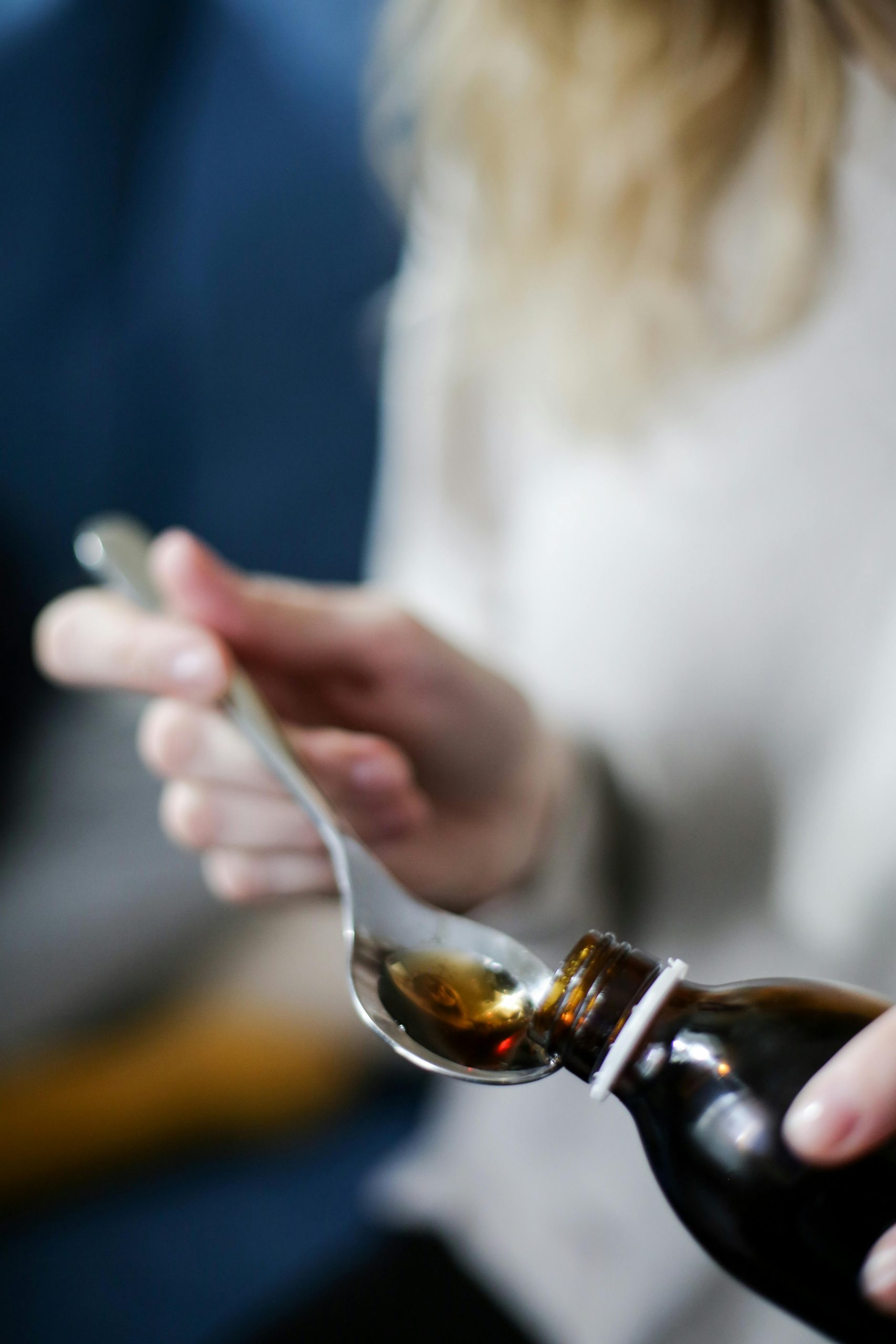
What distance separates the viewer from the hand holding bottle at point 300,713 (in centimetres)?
37

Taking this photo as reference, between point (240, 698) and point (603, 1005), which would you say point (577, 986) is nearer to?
point (603, 1005)

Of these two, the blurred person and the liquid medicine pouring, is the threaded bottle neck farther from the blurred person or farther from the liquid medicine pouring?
the blurred person

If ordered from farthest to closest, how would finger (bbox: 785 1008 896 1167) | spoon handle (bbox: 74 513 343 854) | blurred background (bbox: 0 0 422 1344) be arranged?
blurred background (bbox: 0 0 422 1344) < spoon handle (bbox: 74 513 343 854) < finger (bbox: 785 1008 896 1167)

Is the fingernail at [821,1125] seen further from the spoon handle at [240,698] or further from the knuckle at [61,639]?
the knuckle at [61,639]

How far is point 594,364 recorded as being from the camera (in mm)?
491

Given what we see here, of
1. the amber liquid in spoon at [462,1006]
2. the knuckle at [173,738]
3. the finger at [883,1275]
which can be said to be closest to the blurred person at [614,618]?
the knuckle at [173,738]

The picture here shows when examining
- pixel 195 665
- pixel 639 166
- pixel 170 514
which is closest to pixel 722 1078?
pixel 195 665

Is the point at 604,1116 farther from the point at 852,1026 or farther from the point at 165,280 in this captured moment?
the point at 165,280

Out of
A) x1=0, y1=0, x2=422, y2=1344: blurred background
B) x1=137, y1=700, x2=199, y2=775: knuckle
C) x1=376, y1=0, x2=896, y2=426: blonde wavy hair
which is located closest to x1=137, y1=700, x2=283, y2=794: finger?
x1=137, y1=700, x2=199, y2=775: knuckle

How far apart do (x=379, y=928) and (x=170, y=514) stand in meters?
0.75

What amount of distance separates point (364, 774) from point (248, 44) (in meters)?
0.75

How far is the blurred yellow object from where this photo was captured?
0.65 metres

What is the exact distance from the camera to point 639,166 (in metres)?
0.47

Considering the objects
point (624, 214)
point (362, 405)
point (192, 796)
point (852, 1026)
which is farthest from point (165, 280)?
point (852, 1026)
